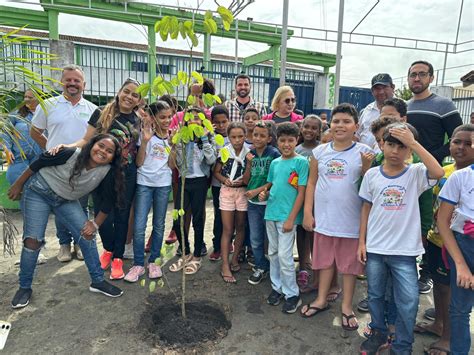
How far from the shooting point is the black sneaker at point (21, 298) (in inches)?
119

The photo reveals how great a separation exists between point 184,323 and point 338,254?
4.43ft

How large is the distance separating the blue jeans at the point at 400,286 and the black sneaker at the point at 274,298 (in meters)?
0.96

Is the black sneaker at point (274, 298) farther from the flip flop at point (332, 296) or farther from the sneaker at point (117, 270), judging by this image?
the sneaker at point (117, 270)

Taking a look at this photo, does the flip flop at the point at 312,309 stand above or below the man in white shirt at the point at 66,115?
below

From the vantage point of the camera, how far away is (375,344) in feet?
8.22

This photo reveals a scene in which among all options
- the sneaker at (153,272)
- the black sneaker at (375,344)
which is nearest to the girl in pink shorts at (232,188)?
the sneaker at (153,272)

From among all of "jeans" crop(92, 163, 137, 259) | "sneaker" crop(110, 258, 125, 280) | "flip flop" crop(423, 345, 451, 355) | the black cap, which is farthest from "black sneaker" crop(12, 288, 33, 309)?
the black cap

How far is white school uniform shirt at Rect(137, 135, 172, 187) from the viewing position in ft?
11.7

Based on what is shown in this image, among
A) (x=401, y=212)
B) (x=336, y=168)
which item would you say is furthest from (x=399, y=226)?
(x=336, y=168)

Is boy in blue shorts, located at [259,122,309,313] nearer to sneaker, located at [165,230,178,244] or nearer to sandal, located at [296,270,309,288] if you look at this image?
sandal, located at [296,270,309,288]

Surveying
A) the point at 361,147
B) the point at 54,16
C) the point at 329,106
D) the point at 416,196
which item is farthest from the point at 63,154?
the point at 54,16

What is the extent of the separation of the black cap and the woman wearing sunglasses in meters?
→ 0.91

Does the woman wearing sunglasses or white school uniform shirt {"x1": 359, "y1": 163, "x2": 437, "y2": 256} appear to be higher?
the woman wearing sunglasses

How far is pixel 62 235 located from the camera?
4.05 metres
